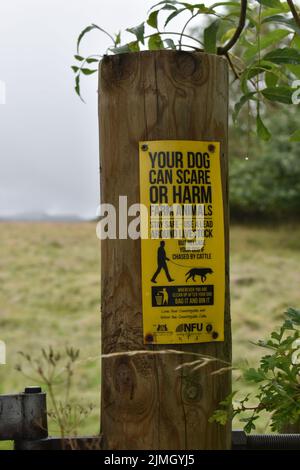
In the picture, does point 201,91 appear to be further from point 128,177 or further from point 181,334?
point 181,334

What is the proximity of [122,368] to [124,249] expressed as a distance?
34cm

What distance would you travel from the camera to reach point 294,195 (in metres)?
11.2

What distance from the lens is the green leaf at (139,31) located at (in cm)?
221

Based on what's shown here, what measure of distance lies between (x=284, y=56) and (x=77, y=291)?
6.09 metres

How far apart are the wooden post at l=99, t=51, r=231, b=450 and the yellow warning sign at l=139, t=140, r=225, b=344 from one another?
0.10 feet

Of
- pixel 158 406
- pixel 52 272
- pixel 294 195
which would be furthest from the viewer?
pixel 294 195

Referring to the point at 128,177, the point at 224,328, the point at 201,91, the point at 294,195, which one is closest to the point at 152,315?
the point at 224,328

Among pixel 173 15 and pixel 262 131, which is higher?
pixel 173 15

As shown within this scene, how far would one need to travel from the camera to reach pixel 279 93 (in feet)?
7.84

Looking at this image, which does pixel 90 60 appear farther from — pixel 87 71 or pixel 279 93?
pixel 279 93

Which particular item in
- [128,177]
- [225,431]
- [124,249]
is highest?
[128,177]

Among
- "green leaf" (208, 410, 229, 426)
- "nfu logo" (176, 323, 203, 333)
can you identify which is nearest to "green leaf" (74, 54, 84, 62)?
"nfu logo" (176, 323, 203, 333)

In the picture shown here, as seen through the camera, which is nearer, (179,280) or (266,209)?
(179,280)

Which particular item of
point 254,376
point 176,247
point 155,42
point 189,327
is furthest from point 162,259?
point 155,42
